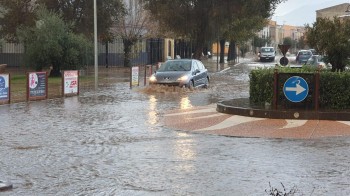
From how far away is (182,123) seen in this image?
43.0 feet

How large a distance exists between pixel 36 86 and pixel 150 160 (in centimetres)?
1195

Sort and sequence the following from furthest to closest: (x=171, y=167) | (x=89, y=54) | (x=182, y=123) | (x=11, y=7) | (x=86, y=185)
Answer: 1. (x=11, y=7)
2. (x=89, y=54)
3. (x=182, y=123)
4. (x=171, y=167)
5. (x=86, y=185)

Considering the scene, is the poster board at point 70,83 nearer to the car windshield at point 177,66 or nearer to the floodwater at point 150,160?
the car windshield at point 177,66

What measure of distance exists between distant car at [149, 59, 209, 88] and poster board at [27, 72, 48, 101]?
15.2ft

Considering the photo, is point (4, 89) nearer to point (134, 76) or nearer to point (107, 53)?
point (134, 76)

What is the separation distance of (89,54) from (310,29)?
18093 millimetres

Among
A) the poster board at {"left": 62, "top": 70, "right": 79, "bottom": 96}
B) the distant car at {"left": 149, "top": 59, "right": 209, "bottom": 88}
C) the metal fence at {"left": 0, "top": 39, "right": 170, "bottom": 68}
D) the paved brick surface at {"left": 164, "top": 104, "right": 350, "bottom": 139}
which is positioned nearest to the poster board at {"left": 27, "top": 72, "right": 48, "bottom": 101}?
the poster board at {"left": 62, "top": 70, "right": 79, "bottom": 96}

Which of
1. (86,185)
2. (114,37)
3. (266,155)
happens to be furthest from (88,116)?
(114,37)

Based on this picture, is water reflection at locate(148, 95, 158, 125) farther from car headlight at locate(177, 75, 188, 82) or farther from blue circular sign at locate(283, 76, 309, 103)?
blue circular sign at locate(283, 76, 309, 103)

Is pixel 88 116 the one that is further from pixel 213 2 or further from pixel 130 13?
pixel 130 13

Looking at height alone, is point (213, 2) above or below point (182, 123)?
above

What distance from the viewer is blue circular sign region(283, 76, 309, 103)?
527 inches

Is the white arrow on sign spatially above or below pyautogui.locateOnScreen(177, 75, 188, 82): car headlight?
below

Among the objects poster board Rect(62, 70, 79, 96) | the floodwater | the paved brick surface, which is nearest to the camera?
the floodwater
